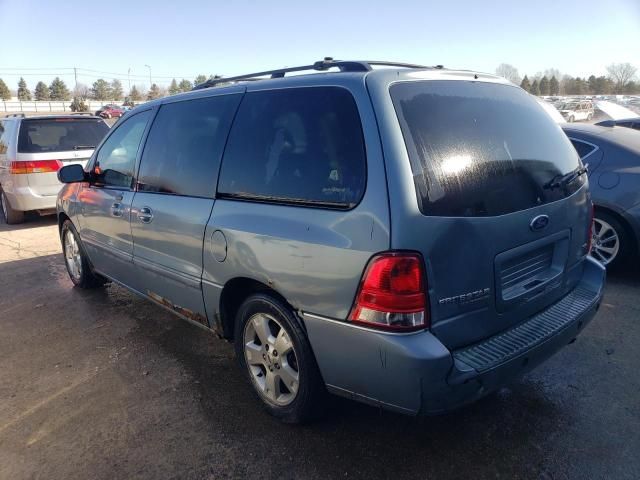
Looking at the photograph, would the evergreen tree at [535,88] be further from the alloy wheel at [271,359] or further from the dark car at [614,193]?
the alloy wheel at [271,359]

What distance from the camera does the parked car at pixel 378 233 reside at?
2037mm

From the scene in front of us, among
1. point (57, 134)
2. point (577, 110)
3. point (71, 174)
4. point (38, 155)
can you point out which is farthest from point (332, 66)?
point (577, 110)

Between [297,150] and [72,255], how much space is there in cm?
380

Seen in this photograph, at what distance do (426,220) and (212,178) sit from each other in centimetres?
144

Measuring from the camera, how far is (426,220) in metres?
2.02

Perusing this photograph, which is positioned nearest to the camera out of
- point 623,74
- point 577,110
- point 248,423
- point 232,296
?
point 248,423

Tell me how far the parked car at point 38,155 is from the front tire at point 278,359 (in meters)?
6.23

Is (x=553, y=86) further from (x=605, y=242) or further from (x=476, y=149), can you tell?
(x=476, y=149)

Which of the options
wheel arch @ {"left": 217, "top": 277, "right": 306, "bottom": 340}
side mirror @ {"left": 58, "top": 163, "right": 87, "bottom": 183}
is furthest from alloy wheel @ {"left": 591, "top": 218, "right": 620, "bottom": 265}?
side mirror @ {"left": 58, "top": 163, "right": 87, "bottom": 183}

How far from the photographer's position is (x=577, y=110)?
26531 millimetres

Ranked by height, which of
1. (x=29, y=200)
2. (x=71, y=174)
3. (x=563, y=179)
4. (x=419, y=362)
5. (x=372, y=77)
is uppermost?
(x=372, y=77)

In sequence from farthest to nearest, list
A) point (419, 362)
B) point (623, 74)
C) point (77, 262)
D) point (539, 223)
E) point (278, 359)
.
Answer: point (623, 74)
point (77, 262)
point (278, 359)
point (539, 223)
point (419, 362)

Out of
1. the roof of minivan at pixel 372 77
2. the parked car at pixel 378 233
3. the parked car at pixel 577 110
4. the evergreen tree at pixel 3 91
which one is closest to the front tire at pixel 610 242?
the parked car at pixel 378 233

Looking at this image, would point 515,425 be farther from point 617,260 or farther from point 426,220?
point 617,260
